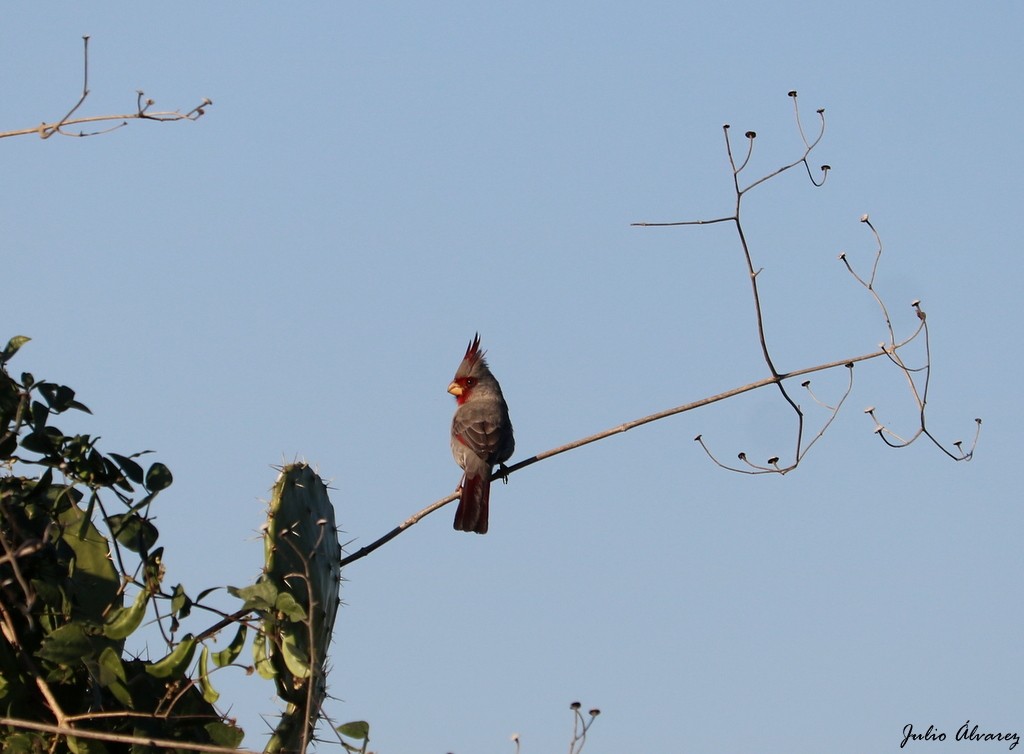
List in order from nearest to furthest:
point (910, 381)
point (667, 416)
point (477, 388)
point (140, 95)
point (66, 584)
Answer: point (66, 584) < point (140, 95) < point (667, 416) < point (910, 381) < point (477, 388)

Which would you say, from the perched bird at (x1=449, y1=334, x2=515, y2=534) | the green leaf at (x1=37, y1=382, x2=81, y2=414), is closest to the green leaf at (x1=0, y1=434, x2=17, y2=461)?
the green leaf at (x1=37, y1=382, x2=81, y2=414)

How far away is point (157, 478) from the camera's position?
310 centimetres

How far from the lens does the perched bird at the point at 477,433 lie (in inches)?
277

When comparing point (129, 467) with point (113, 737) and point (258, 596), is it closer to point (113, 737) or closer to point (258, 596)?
point (258, 596)

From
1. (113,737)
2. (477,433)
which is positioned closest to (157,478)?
(113,737)

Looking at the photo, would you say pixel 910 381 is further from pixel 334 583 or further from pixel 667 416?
pixel 334 583

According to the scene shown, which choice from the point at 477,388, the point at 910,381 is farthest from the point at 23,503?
the point at 477,388

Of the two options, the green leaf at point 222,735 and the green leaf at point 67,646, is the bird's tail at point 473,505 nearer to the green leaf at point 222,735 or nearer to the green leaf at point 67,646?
the green leaf at point 222,735

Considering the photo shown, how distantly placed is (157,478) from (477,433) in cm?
461

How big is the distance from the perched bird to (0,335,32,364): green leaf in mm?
3976

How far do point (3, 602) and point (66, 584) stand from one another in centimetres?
15

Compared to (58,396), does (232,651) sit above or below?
below

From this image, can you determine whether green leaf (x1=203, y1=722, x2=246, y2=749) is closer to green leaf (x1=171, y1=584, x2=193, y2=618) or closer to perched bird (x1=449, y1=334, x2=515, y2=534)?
green leaf (x1=171, y1=584, x2=193, y2=618)

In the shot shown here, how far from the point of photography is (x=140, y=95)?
338cm
